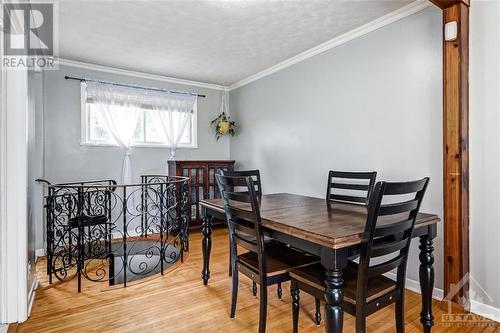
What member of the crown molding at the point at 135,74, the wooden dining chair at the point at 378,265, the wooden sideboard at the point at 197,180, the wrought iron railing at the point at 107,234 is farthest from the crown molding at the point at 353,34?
the wrought iron railing at the point at 107,234

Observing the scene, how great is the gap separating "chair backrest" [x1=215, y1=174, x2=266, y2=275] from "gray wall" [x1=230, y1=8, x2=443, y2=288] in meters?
1.55

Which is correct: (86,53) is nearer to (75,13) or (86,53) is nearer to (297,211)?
(75,13)

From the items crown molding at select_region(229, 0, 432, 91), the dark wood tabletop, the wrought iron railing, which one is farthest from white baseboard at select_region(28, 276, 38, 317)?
crown molding at select_region(229, 0, 432, 91)

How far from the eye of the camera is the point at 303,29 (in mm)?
2916

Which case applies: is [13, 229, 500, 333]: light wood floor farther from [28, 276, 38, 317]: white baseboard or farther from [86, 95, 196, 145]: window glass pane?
[86, 95, 196, 145]: window glass pane

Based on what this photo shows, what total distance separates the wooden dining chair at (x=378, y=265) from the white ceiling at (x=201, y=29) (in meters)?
1.84

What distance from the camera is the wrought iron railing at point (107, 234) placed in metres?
2.71

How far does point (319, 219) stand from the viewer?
5.75 ft

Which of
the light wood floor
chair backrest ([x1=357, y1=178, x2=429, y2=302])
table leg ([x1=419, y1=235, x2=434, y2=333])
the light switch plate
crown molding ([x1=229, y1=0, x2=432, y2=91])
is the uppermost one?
crown molding ([x1=229, y1=0, x2=432, y2=91])

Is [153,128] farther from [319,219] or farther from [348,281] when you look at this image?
[348,281]

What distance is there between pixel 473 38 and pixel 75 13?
3228 mm

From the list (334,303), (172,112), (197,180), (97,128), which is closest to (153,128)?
(172,112)

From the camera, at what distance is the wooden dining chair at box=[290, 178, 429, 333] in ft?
4.54

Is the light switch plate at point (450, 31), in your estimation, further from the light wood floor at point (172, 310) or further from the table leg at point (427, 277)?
the light wood floor at point (172, 310)
